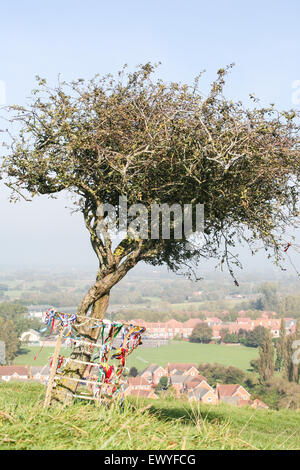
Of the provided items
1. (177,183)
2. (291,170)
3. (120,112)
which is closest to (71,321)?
(177,183)

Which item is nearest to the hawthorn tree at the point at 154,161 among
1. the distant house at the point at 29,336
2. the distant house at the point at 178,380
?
the distant house at the point at 29,336

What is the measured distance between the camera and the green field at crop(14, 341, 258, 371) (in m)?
123

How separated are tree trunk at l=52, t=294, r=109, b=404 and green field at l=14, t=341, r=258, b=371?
106437mm

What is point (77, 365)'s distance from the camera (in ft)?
39.8

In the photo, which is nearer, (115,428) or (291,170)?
(115,428)

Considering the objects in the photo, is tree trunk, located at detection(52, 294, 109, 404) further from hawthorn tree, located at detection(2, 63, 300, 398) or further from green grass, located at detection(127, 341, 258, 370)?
green grass, located at detection(127, 341, 258, 370)

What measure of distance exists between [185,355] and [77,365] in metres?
132

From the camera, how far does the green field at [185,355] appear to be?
123 metres

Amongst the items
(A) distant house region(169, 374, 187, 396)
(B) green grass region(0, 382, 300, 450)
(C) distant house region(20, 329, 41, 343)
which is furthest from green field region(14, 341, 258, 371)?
(B) green grass region(0, 382, 300, 450)

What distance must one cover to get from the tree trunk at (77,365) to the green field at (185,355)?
10644 cm

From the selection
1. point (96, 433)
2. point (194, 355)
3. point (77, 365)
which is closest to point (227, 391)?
point (194, 355)
